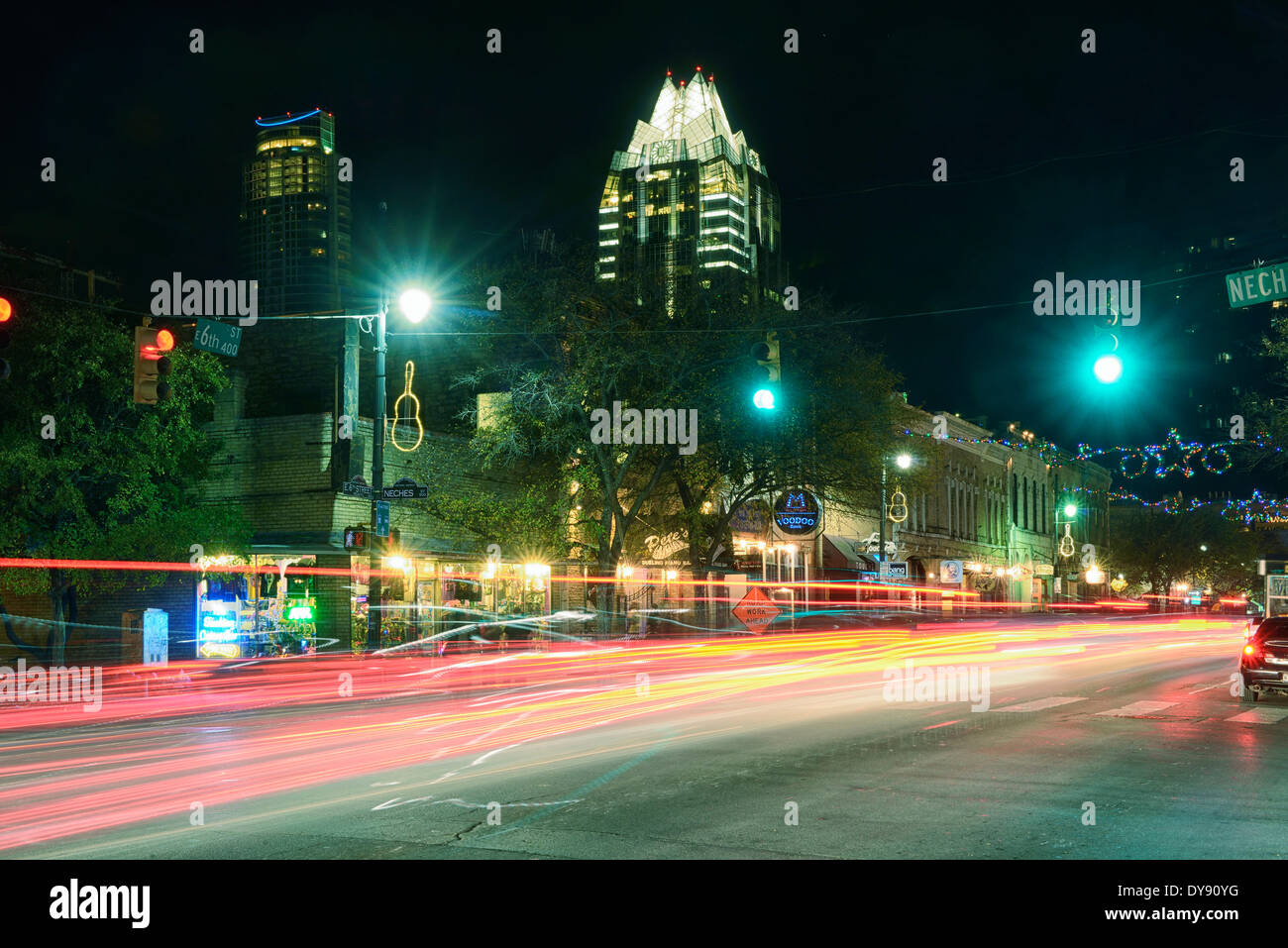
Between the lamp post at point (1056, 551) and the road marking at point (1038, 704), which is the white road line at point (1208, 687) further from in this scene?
the lamp post at point (1056, 551)

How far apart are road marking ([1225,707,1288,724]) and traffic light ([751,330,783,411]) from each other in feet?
26.0

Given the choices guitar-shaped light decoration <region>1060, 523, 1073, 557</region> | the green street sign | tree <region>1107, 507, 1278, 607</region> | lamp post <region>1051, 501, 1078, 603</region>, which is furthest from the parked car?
tree <region>1107, 507, 1278, 607</region>

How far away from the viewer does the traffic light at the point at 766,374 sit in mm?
18141

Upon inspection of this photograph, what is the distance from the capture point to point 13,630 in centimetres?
2889

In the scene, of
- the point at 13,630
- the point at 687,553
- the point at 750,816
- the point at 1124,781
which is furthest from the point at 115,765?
the point at 687,553

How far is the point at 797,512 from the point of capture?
128ft

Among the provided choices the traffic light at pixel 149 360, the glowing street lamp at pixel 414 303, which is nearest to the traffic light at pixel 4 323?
the traffic light at pixel 149 360

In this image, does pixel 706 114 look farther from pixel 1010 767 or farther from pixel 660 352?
pixel 1010 767

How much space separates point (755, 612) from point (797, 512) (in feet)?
23.6

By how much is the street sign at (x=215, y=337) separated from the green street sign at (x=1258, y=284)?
14.1m

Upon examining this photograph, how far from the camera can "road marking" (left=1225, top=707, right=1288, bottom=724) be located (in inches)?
687

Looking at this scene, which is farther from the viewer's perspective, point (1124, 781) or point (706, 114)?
point (706, 114)

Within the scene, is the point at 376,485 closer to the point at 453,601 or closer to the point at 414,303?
the point at 414,303
